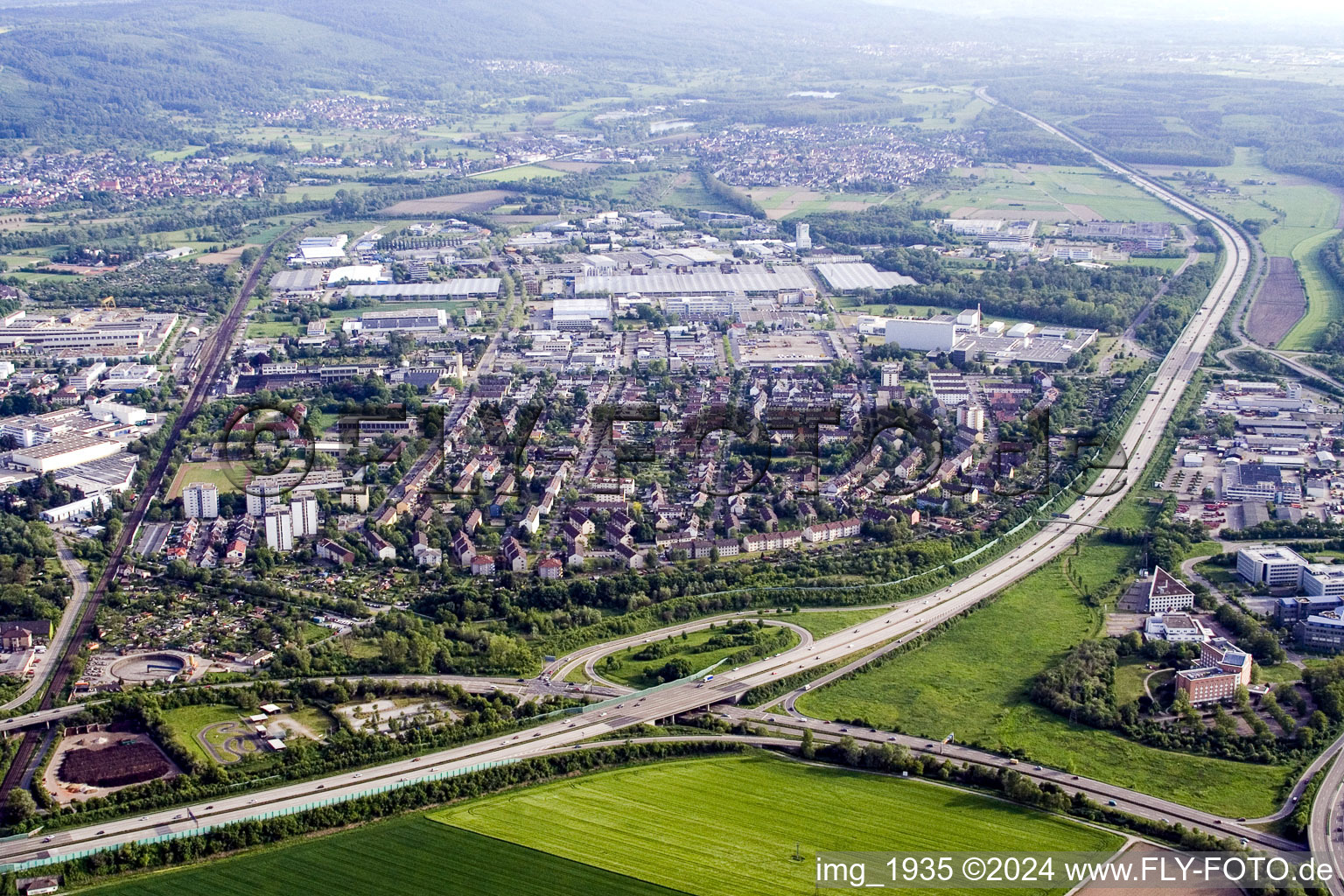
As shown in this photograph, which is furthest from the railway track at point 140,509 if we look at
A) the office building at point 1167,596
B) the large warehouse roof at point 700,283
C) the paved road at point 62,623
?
the office building at point 1167,596

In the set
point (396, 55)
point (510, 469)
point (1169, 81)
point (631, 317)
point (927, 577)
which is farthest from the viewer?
point (396, 55)

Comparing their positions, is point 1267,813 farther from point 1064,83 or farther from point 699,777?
point 1064,83

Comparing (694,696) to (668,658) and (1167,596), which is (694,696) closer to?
(668,658)

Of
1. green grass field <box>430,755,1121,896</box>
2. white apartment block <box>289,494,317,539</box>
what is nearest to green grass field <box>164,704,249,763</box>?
green grass field <box>430,755,1121,896</box>

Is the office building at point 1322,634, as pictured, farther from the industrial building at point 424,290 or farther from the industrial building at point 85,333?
the industrial building at point 85,333

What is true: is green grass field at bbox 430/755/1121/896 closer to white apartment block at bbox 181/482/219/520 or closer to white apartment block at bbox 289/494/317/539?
white apartment block at bbox 289/494/317/539

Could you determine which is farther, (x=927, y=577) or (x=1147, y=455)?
(x=1147, y=455)

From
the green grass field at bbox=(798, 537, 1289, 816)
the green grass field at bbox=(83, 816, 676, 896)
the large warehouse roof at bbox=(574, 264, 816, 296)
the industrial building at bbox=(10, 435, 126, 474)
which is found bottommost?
the green grass field at bbox=(83, 816, 676, 896)

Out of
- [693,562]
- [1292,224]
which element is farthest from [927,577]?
[1292,224]
